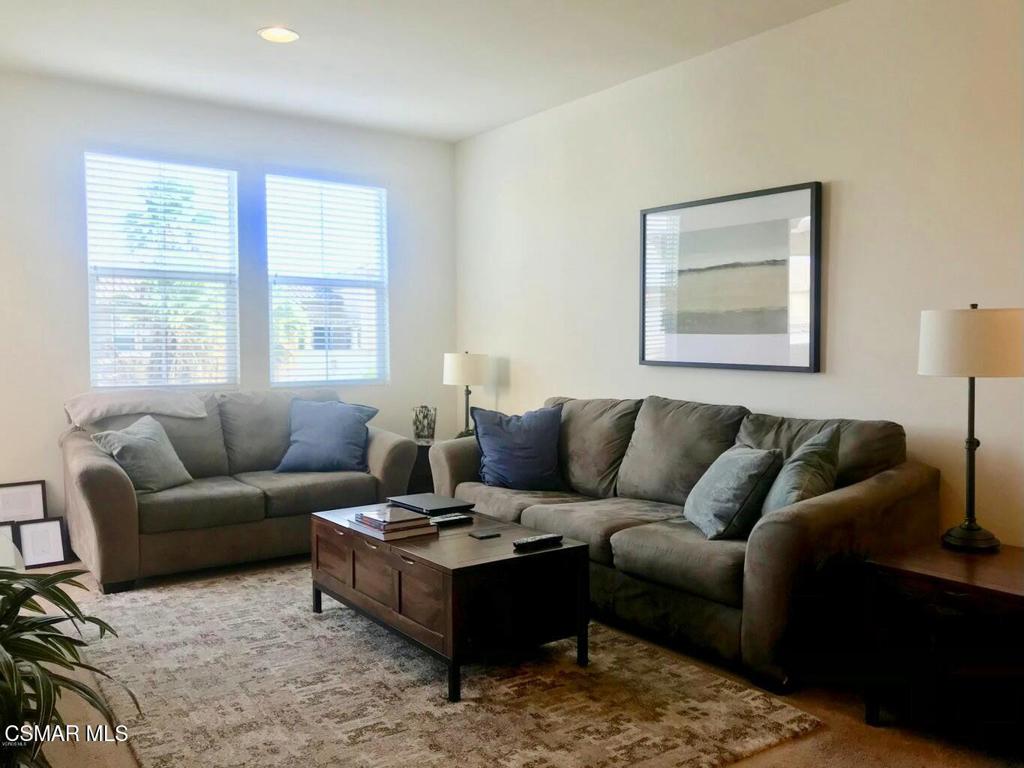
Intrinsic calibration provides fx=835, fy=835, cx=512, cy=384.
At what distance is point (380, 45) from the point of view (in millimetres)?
4039

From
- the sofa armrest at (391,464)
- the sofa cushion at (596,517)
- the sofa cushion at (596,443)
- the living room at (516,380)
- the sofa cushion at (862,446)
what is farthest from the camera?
the sofa armrest at (391,464)

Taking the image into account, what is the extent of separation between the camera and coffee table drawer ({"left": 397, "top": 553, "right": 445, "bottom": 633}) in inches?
111

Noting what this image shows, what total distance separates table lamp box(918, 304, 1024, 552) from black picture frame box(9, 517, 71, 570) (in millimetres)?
4210

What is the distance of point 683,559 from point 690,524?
0.34 metres

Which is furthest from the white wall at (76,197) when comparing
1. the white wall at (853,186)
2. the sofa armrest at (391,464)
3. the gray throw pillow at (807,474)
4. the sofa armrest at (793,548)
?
the sofa armrest at (793,548)

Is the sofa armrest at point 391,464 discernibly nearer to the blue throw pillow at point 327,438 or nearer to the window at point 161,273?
the blue throw pillow at point 327,438

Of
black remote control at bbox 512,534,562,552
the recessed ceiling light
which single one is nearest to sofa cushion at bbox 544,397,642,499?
black remote control at bbox 512,534,562,552

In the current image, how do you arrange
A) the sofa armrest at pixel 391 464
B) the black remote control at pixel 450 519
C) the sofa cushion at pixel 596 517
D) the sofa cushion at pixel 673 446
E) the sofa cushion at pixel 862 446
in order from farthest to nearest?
the sofa armrest at pixel 391 464 → the sofa cushion at pixel 673 446 → the sofa cushion at pixel 596 517 → the black remote control at pixel 450 519 → the sofa cushion at pixel 862 446

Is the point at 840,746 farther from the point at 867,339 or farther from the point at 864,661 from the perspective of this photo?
the point at 867,339

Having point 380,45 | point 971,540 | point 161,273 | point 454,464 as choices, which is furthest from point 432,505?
point 161,273

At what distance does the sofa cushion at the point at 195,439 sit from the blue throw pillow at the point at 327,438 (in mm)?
351

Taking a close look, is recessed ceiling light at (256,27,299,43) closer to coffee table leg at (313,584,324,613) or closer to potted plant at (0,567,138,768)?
coffee table leg at (313,584,324,613)

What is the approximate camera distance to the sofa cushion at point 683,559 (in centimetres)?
293

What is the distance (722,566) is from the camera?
294cm
